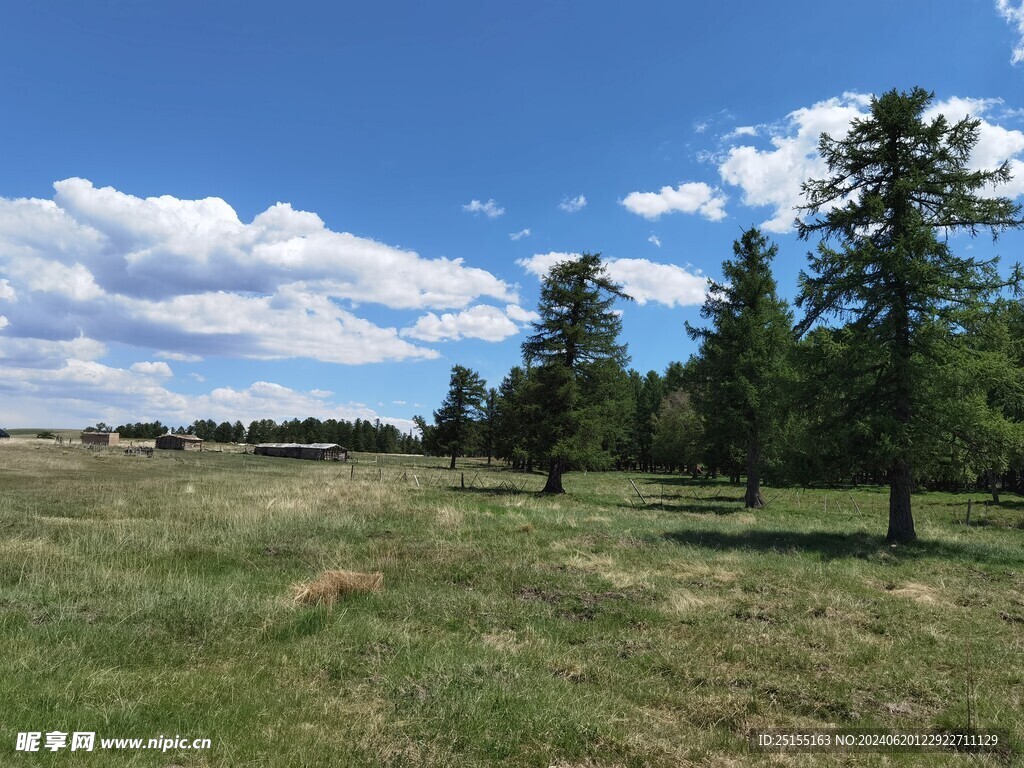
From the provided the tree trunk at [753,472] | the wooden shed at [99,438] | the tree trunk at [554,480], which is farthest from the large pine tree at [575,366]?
the wooden shed at [99,438]

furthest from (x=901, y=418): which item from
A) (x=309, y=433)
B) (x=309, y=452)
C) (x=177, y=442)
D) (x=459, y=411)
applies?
(x=309, y=433)

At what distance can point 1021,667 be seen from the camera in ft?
23.5

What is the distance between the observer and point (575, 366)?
33.7 metres

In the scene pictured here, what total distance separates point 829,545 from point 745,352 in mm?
14043

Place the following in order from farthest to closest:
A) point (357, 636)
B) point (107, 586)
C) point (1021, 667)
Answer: point (107, 586) < point (357, 636) < point (1021, 667)

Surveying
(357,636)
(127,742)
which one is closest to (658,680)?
(357,636)

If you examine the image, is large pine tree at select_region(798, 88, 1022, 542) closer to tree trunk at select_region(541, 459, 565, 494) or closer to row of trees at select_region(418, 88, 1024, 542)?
row of trees at select_region(418, 88, 1024, 542)

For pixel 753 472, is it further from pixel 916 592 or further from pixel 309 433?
pixel 309 433

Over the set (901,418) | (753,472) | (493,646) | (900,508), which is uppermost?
(901,418)

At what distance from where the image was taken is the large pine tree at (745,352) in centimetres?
2869

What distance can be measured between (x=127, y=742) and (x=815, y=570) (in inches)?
501

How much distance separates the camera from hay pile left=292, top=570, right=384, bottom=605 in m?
9.28

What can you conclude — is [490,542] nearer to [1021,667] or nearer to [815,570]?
[815,570]

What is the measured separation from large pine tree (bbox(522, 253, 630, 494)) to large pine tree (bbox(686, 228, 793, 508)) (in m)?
4.97
